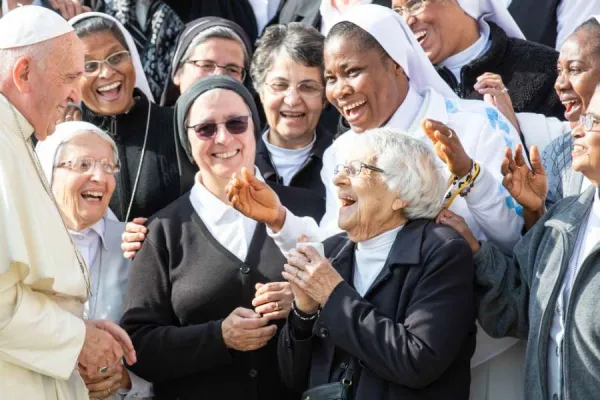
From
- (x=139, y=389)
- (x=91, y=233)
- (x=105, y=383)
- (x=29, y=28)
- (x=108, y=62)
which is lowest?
(x=139, y=389)

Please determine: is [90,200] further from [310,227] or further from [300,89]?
[300,89]

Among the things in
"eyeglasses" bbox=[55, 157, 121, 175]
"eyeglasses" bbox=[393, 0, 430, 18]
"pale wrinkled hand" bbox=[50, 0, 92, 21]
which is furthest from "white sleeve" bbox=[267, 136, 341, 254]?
"pale wrinkled hand" bbox=[50, 0, 92, 21]

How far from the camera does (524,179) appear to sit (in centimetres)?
486

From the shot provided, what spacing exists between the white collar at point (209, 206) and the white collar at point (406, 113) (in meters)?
0.69

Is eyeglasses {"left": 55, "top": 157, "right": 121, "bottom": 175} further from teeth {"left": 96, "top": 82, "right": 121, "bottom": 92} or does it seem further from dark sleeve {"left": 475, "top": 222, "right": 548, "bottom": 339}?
dark sleeve {"left": 475, "top": 222, "right": 548, "bottom": 339}

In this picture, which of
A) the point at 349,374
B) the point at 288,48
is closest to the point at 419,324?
the point at 349,374

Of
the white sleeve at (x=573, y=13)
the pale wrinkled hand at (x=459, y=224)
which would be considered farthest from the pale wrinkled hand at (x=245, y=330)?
the white sleeve at (x=573, y=13)

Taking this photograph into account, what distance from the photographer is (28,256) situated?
177 inches

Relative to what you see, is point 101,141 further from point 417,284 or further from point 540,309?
point 540,309

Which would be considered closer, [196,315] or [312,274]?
[312,274]

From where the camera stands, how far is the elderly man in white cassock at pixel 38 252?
4457 millimetres

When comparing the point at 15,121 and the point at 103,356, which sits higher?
the point at 15,121

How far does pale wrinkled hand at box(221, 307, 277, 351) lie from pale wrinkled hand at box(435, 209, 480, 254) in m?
0.88

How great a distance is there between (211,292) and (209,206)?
0.46 metres
